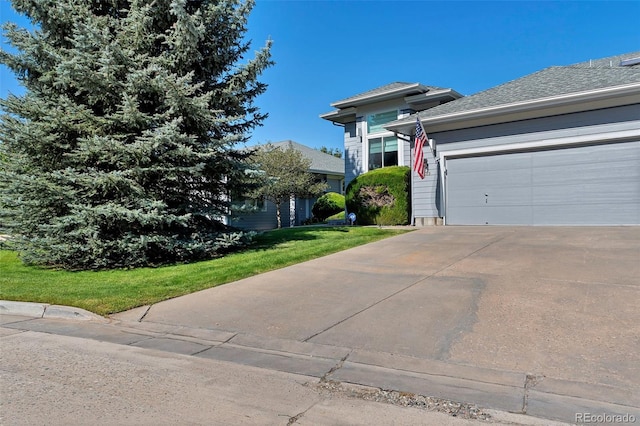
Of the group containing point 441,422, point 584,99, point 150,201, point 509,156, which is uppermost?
point 584,99

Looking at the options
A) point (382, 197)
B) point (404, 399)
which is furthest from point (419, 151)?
point (404, 399)

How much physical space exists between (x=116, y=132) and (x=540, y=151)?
1216cm

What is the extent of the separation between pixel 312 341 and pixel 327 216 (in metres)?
19.4

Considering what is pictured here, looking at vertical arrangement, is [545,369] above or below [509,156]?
below

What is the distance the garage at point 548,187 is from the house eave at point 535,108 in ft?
3.62

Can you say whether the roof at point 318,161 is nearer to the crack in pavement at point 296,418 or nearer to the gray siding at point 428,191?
the gray siding at point 428,191

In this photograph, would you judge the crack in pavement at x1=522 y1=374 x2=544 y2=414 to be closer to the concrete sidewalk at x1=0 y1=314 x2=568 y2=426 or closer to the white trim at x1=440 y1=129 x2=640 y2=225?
the concrete sidewalk at x1=0 y1=314 x2=568 y2=426

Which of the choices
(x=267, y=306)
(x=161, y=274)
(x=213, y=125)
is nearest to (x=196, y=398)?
(x=267, y=306)

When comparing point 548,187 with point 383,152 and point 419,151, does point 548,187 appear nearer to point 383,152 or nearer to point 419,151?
point 419,151

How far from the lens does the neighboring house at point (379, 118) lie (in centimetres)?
1773

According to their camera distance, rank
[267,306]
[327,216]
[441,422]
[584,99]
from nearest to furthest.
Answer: [441,422]
[267,306]
[584,99]
[327,216]

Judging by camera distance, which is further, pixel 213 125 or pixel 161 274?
pixel 213 125

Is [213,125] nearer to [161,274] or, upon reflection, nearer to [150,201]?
[150,201]

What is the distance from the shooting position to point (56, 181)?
33.4ft
